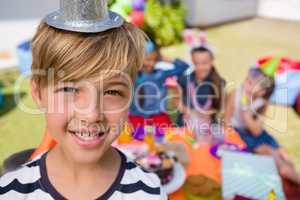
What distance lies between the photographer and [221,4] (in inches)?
253

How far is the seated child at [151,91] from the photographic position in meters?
2.30

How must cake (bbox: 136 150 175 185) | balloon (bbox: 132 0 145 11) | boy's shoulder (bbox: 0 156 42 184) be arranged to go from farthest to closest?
balloon (bbox: 132 0 145 11), cake (bbox: 136 150 175 185), boy's shoulder (bbox: 0 156 42 184)

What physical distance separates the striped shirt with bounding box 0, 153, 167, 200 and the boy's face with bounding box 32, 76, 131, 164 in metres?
0.09

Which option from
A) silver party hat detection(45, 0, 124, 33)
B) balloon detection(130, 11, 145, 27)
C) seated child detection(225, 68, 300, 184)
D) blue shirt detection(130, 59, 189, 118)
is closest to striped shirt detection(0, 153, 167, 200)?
silver party hat detection(45, 0, 124, 33)

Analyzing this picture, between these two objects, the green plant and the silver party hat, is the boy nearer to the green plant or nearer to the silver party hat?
the silver party hat

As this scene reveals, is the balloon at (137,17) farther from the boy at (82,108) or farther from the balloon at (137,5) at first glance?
the boy at (82,108)

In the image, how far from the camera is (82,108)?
0.80 meters

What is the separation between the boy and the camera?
79 centimetres

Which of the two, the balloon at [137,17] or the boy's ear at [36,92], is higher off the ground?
the balloon at [137,17]

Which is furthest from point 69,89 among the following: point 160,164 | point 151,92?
point 151,92

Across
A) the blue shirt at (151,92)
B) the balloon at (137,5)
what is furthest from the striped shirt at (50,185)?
the balloon at (137,5)

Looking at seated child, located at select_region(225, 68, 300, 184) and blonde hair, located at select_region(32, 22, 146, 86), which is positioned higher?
blonde hair, located at select_region(32, 22, 146, 86)

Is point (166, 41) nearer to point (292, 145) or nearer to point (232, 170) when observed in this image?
point (292, 145)

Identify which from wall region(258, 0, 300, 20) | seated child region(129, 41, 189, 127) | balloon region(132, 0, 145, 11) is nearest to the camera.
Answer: seated child region(129, 41, 189, 127)
